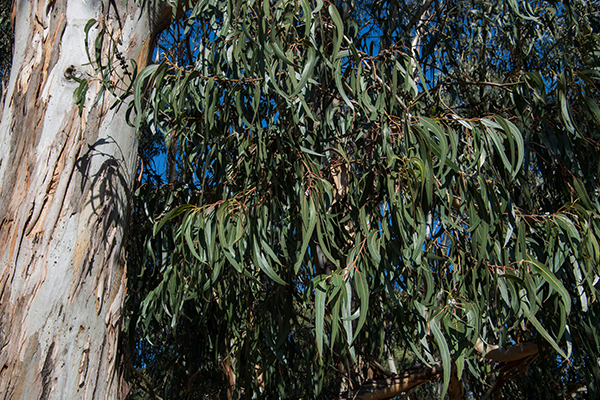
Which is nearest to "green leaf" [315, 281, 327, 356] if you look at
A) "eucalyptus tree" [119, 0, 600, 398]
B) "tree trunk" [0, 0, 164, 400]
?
"eucalyptus tree" [119, 0, 600, 398]

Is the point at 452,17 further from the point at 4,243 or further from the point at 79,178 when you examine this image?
the point at 4,243

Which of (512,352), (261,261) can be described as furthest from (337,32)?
(512,352)

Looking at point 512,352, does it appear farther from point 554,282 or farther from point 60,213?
point 60,213

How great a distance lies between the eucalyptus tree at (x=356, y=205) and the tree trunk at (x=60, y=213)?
0.15 meters

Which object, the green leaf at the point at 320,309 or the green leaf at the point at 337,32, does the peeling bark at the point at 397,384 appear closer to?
the green leaf at the point at 320,309

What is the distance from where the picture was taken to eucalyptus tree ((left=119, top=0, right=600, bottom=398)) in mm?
1589

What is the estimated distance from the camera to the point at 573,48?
2.86 m

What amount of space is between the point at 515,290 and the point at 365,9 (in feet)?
8.42

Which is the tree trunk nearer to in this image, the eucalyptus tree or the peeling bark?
the eucalyptus tree

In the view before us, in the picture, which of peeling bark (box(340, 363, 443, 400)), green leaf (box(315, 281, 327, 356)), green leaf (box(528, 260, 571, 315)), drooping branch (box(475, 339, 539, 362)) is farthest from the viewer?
peeling bark (box(340, 363, 443, 400))

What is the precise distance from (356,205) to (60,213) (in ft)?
2.83

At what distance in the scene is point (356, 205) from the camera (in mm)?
1809

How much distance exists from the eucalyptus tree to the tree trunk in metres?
0.15

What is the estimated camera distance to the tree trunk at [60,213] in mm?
1366
